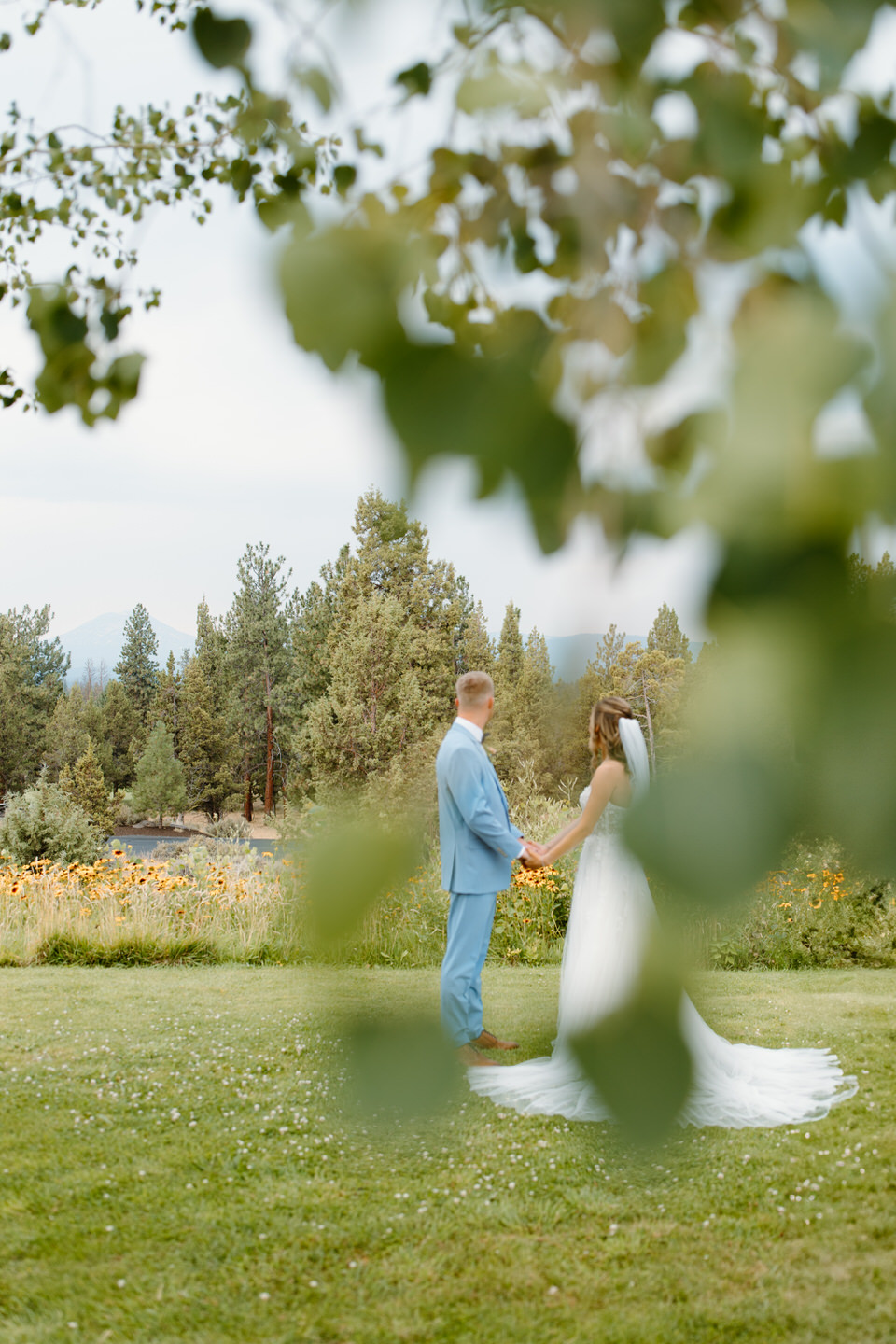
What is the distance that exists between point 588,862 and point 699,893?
313cm

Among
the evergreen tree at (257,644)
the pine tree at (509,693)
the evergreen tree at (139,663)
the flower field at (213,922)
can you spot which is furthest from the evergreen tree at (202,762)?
the pine tree at (509,693)

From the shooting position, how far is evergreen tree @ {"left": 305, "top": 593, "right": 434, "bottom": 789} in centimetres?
60

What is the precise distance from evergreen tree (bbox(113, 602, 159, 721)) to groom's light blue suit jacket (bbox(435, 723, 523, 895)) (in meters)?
Result: 27.7

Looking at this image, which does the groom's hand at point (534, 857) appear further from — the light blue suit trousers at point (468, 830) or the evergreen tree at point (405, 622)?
the evergreen tree at point (405, 622)

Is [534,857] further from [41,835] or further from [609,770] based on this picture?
[41,835]

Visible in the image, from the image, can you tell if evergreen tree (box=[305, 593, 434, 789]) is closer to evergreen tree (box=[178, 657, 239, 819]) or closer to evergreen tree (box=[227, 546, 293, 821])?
evergreen tree (box=[227, 546, 293, 821])

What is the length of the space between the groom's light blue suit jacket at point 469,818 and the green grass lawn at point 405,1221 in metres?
0.48

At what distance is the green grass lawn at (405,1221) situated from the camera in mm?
2168

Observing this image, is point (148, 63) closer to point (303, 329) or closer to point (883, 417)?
point (303, 329)

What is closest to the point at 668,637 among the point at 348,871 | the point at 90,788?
the point at 348,871

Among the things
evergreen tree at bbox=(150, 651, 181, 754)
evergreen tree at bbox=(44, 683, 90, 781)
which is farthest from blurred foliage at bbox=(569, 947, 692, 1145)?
evergreen tree at bbox=(44, 683, 90, 781)

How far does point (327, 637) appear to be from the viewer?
26.4 inches

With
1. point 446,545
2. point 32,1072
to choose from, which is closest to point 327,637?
point 446,545

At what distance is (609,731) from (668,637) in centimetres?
11
